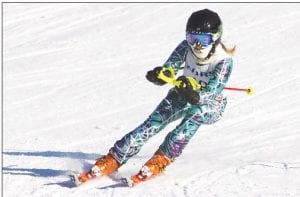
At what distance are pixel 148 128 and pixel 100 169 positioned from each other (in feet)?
2.06

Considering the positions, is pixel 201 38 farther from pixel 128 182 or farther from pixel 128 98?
pixel 128 98

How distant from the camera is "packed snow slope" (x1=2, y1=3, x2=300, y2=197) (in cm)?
625

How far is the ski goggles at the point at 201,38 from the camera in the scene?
618 centimetres

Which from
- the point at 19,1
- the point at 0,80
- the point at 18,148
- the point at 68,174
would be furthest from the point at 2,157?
the point at 19,1

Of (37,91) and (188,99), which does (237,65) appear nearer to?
(37,91)

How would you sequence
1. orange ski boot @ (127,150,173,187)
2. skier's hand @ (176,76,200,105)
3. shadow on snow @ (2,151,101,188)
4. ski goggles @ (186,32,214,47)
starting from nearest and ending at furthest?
skier's hand @ (176,76,200,105) → orange ski boot @ (127,150,173,187) → ski goggles @ (186,32,214,47) → shadow on snow @ (2,151,101,188)

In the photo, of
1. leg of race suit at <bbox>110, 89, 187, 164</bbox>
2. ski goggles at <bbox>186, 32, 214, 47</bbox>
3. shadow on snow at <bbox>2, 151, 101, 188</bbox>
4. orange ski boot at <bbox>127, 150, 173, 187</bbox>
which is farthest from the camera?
shadow on snow at <bbox>2, 151, 101, 188</bbox>

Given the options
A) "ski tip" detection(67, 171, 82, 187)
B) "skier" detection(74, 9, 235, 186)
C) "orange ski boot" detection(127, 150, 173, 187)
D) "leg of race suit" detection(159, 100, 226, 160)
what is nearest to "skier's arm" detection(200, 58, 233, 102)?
"skier" detection(74, 9, 235, 186)

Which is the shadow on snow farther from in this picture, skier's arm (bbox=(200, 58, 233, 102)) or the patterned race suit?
skier's arm (bbox=(200, 58, 233, 102))

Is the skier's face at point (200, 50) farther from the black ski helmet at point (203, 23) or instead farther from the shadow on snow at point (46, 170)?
the shadow on snow at point (46, 170)

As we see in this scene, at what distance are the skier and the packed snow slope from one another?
0.64 ft

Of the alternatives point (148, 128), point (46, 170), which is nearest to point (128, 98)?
point (46, 170)

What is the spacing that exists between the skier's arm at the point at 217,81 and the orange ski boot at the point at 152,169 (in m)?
0.66

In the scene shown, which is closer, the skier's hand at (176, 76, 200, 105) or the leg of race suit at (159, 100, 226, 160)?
the skier's hand at (176, 76, 200, 105)
